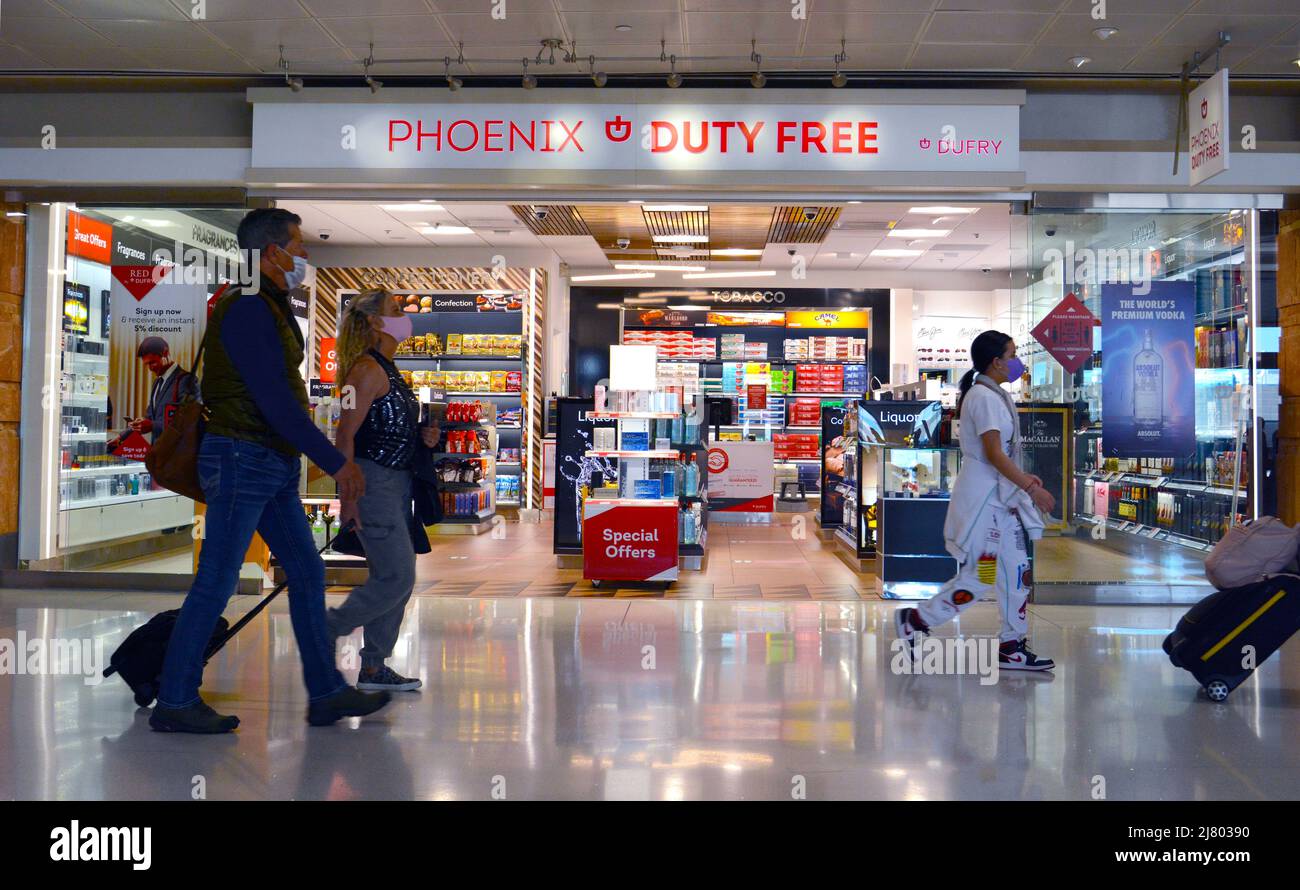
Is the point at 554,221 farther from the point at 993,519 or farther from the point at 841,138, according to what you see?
the point at 993,519

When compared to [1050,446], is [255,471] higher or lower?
lower

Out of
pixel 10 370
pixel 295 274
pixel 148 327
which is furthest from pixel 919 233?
pixel 295 274

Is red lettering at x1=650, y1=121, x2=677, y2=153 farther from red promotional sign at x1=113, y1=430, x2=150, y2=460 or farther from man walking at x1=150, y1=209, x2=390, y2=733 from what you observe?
red promotional sign at x1=113, y1=430, x2=150, y2=460

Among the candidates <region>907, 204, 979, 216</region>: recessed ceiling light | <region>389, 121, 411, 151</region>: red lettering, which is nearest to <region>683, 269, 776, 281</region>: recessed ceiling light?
<region>907, 204, 979, 216</region>: recessed ceiling light

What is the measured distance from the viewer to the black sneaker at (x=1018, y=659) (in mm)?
4535

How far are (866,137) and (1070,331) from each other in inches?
69.7

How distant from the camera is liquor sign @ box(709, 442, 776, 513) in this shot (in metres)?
11.9

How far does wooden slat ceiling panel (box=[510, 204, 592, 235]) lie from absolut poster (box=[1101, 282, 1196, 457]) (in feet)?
14.2

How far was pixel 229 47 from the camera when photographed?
6.09m

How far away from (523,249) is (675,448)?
5722 millimetres

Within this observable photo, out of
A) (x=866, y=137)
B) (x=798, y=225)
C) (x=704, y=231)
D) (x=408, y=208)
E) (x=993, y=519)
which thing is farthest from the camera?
(x=408, y=208)

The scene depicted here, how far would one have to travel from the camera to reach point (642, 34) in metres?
5.86
